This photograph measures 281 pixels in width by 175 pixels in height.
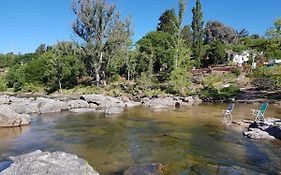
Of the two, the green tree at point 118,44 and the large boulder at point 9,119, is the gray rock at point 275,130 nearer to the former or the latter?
the large boulder at point 9,119

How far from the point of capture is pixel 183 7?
40438mm

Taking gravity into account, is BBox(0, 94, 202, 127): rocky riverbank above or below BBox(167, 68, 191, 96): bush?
below

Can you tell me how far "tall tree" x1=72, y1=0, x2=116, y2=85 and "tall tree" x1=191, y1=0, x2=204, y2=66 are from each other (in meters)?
18.7

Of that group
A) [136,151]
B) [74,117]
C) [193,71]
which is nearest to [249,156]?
[136,151]

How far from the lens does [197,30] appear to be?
199ft

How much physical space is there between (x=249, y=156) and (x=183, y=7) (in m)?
30.5

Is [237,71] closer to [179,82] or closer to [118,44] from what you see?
[179,82]

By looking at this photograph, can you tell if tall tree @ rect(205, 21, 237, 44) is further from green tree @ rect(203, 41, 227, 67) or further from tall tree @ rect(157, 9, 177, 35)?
green tree @ rect(203, 41, 227, 67)

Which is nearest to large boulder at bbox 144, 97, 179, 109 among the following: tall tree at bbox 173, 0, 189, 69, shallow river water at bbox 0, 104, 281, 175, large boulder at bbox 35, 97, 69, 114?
shallow river water at bbox 0, 104, 281, 175

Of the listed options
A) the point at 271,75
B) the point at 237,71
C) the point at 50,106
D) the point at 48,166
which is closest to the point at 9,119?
the point at 50,106

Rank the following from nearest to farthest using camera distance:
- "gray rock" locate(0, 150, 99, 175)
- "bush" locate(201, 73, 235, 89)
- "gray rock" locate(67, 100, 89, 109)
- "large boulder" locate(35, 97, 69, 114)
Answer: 1. "gray rock" locate(0, 150, 99, 175)
2. "large boulder" locate(35, 97, 69, 114)
3. "gray rock" locate(67, 100, 89, 109)
4. "bush" locate(201, 73, 235, 89)

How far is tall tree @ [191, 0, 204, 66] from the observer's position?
59.5 m

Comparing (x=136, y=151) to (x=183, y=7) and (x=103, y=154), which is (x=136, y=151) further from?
(x=183, y=7)

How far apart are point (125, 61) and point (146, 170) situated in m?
42.8
